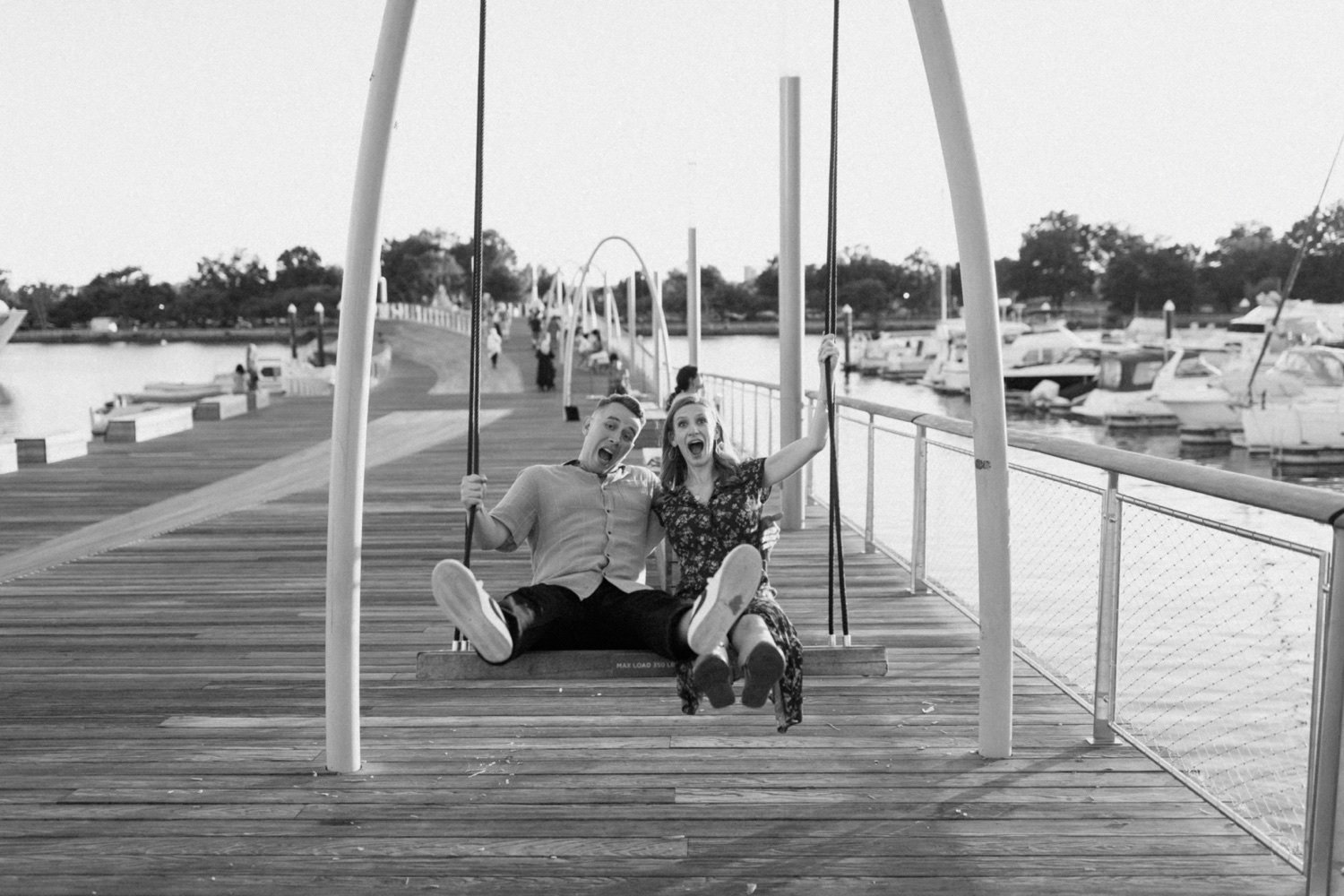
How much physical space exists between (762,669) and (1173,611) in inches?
324

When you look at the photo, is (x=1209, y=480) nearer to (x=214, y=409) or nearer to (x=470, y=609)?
(x=470, y=609)

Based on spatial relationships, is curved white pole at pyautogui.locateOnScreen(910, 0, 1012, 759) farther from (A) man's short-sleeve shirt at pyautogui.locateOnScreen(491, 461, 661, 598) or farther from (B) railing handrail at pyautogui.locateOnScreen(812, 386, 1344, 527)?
(A) man's short-sleeve shirt at pyautogui.locateOnScreen(491, 461, 661, 598)

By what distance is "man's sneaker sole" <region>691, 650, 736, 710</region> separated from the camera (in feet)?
11.9

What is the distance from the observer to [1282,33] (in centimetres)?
7738

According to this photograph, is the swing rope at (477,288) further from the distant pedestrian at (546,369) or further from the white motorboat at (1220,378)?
the white motorboat at (1220,378)

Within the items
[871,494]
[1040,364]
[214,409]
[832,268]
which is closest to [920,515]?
[871,494]

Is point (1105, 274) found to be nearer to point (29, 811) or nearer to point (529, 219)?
point (529, 219)

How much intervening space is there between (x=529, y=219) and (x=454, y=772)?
88.7ft

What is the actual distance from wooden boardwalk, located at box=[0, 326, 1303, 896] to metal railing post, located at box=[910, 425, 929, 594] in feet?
0.37

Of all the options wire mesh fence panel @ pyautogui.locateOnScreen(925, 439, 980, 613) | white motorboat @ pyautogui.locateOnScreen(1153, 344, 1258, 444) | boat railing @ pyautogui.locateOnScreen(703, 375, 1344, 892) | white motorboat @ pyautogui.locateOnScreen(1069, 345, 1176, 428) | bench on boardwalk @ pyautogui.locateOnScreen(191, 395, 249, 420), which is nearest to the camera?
boat railing @ pyautogui.locateOnScreen(703, 375, 1344, 892)

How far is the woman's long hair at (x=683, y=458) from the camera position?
14.8ft

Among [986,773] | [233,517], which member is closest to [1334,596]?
[986,773]

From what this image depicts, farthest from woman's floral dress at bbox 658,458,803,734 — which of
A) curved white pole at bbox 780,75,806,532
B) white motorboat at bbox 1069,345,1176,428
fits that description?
white motorboat at bbox 1069,345,1176,428

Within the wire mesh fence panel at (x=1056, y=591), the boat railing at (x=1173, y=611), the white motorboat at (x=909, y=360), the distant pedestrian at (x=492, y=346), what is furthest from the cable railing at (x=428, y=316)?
the wire mesh fence panel at (x=1056, y=591)
